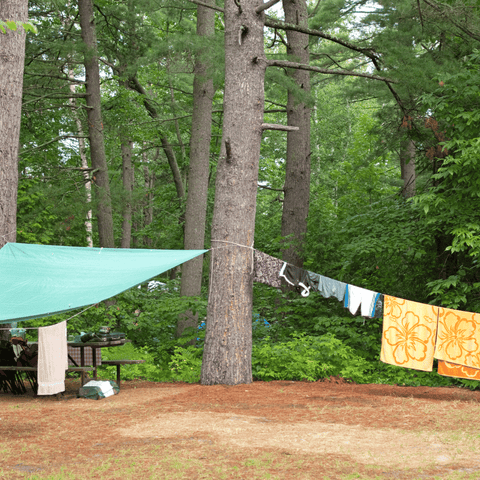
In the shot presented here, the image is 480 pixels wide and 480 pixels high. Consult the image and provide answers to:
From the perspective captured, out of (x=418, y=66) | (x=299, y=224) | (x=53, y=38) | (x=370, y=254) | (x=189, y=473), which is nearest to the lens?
(x=189, y=473)

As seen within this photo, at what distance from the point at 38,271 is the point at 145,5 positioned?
625 cm

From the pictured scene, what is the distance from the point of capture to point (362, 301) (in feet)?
18.6

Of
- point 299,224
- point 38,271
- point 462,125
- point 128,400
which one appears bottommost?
point 128,400

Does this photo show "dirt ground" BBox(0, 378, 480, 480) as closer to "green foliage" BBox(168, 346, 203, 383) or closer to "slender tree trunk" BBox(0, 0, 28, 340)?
"green foliage" BBox(168, 346, 203, 383)

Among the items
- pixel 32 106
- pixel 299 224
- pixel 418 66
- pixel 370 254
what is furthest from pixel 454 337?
pixel 32 106

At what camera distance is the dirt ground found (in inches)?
128

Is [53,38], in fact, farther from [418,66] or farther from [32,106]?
[418,66]

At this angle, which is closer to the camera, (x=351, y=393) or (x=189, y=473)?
(x=189, y=473)

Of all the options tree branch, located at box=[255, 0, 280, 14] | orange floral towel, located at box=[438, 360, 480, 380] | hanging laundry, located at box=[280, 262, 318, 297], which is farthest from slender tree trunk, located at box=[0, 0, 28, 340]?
orange floral towel, located at box=[438, 360, 480, 380]

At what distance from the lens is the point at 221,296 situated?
5.76 meters

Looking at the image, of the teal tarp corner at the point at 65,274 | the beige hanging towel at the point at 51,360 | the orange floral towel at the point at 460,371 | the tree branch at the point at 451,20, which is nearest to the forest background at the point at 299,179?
the tree branch at the point at 451,20

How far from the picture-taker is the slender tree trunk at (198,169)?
9.22 metres

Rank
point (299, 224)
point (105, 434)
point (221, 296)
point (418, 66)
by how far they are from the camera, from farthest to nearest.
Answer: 1. point (299, 224)
2. point (418, 66)
3. point (221, 296)
4. point (105, 434)

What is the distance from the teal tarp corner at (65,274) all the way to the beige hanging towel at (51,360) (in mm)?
454
